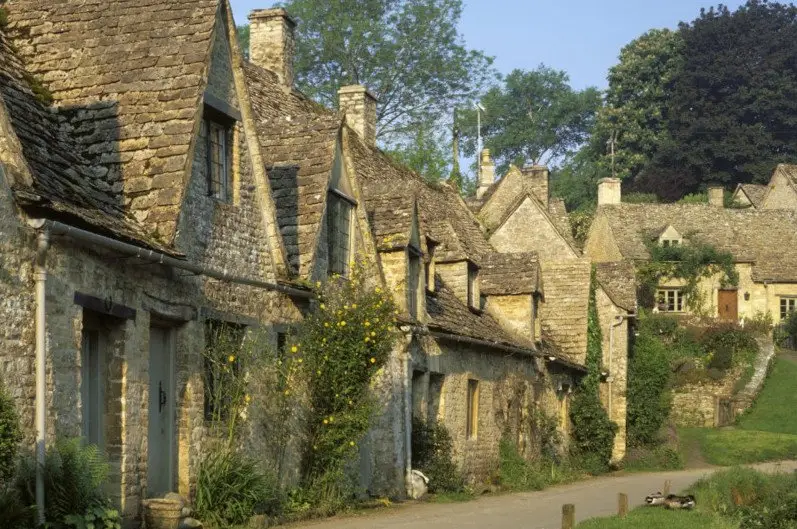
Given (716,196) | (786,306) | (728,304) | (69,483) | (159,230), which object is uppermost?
(716,196)

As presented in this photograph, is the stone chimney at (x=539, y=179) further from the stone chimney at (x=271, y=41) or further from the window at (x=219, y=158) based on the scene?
the window at (x=219, y=158)

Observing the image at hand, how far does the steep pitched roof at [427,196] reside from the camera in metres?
24.9

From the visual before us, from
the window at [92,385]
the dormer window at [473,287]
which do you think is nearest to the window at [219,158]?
the window at [92,385]

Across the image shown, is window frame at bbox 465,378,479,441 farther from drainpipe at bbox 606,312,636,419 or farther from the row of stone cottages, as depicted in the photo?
drainpipe at bbox 606,312,636,419

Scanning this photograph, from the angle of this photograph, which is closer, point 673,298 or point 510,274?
point 510,274

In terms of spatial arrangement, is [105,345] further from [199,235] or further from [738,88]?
[738,88]

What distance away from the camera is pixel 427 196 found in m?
32.5

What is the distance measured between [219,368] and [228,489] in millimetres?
1594

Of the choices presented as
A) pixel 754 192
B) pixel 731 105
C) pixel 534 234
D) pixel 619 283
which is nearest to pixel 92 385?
pixel 534 234

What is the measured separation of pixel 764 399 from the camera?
49500 millimetres

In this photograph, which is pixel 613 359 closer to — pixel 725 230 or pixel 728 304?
pixel 728 304

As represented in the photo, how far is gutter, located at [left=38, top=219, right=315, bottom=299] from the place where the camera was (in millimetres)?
12516

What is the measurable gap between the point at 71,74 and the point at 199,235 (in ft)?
8.06

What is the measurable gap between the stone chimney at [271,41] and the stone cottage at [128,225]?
999cm
